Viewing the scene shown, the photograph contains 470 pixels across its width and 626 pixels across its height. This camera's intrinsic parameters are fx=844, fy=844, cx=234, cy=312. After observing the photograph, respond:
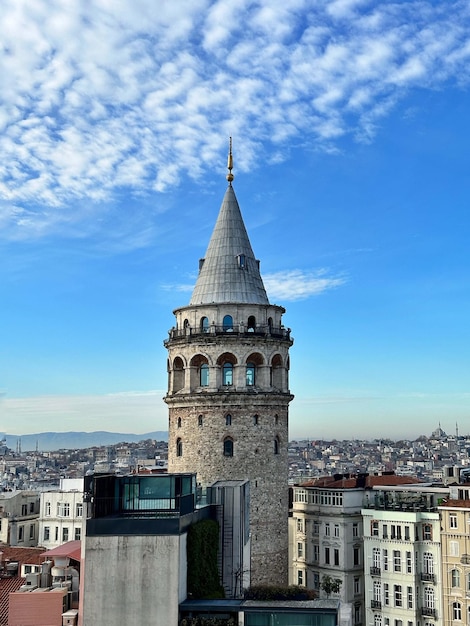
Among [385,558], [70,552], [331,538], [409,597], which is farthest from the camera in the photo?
[331,538]

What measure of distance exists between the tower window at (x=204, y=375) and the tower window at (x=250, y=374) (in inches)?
78.1

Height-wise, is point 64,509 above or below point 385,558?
above

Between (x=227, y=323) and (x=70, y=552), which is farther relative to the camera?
(x=227, y=323)

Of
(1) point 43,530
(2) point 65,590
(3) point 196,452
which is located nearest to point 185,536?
(2) point 65,590

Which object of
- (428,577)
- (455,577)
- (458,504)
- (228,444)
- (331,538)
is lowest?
(428,577)

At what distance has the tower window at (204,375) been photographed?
41812 millimetres

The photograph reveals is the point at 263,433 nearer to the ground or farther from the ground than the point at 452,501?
farther from the ground

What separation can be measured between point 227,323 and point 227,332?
55cm

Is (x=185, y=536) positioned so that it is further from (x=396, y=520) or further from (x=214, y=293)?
(x=396, y=520)

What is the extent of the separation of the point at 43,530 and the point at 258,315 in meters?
22.3

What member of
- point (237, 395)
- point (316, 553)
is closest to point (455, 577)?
point (316, 553)

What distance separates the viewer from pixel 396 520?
4525 centimetres

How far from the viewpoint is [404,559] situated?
44719mm

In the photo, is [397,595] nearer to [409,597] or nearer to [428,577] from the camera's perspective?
[409,597]
